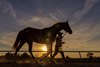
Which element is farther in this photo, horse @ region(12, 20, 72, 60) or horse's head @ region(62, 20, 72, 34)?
horse's head @ region(62, 20, 72, 34)

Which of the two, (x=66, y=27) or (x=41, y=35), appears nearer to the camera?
(x=41, y=35)

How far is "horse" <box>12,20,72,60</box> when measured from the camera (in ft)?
48.7

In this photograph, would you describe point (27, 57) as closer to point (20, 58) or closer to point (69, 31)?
point (20, 58)

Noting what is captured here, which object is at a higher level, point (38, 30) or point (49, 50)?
point (38, 30)

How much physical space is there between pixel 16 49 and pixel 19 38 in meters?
0.90

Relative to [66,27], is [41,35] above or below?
below

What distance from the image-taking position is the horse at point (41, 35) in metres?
14.9

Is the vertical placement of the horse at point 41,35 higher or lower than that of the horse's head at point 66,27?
lower

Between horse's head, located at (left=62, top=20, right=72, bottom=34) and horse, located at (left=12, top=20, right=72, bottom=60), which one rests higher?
horse's head, located at (left=62, top=20, right=72, bottom=34)

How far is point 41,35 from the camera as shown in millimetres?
15383

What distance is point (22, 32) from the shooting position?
16109 millimetres

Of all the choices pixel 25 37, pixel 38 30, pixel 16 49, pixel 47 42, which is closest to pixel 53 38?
pixel 47 42

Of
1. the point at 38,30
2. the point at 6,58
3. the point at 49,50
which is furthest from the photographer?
the point at 6,58

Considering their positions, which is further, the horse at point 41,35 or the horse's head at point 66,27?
Answer: the horse's head at point 66,27
